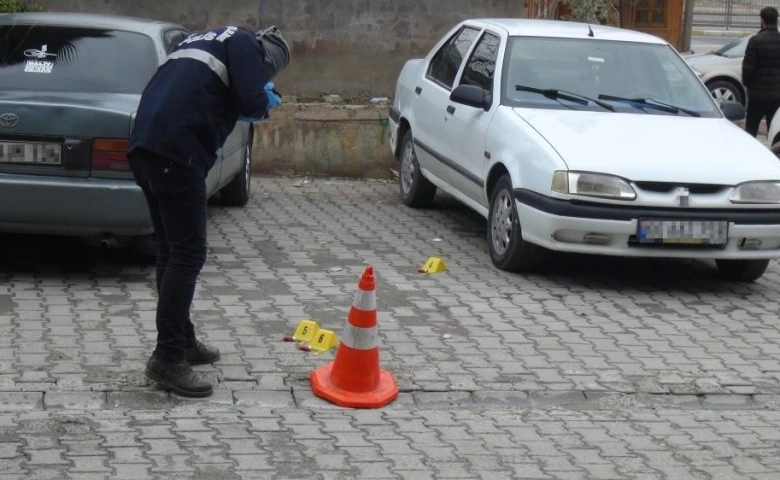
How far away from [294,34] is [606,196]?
6.03 m

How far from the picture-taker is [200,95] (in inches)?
226

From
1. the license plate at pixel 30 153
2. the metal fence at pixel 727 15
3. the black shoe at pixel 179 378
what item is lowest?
the metal fence at pixel 727 15

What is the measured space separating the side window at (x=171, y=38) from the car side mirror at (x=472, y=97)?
6.36 feet

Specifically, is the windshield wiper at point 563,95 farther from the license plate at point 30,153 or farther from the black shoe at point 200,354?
the black shoe at point 200,354

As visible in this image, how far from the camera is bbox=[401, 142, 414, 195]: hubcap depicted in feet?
36.0

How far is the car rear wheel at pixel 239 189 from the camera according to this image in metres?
10.5

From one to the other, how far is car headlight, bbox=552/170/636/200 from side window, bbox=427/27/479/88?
7.70 feet

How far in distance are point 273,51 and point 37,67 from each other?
2635 mm

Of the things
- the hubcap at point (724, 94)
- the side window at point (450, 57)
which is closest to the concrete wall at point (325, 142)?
the side window at point (450, 57)

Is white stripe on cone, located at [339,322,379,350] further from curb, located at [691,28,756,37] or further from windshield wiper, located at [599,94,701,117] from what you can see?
curb, located at [691,28,756,37]

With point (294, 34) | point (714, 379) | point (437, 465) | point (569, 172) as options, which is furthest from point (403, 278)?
point (294, 34)

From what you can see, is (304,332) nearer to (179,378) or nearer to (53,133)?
(179,378)

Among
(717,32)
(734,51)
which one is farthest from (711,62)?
(717,32)

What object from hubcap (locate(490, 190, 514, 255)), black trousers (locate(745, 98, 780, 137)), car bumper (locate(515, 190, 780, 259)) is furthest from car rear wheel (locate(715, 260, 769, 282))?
black trousers (locate(745, 98, 780, 137))
